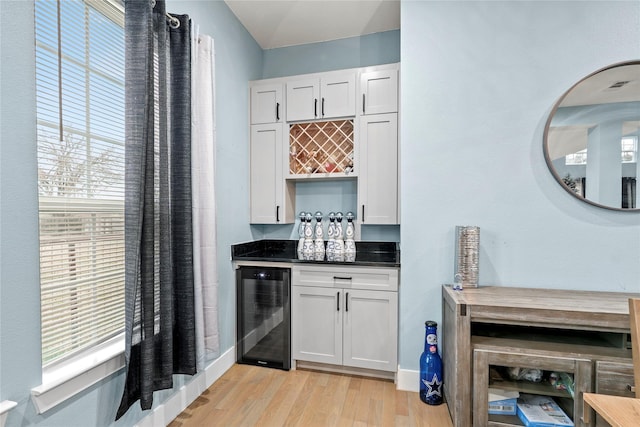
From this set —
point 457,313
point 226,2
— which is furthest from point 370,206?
point 226,2

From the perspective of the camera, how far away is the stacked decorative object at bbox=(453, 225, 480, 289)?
1.93m

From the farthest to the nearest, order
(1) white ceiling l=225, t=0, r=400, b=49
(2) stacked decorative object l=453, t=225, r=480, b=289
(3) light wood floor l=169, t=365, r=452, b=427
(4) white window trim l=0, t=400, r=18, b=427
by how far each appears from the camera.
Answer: (1) white ceiling l=225, t=0, r=400, b=49 → (2) stacked decorative object l=453, t=225, r=480, b=289 → (3) light wood floor l=169, t=365, r=452, b=427 → (4) white window trim l=0, t=400, r=18, b=427

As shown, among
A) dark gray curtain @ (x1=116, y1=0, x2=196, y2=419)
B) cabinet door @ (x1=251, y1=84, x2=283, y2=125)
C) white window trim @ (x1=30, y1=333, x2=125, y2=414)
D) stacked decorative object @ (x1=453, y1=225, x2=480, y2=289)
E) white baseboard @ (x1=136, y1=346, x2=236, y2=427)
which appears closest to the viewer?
white window trim @ (x1=30, y1=333, x2=125, y2=414)

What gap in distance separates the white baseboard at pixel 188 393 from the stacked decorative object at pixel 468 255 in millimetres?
1842

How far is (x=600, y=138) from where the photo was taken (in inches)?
74.4

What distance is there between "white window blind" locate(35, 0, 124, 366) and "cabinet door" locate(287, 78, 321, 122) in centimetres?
138

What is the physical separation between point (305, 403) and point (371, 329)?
0.67 metres

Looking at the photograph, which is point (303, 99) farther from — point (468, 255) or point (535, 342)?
point (535, 342)

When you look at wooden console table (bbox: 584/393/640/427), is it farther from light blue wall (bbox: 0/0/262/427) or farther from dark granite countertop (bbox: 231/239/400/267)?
light blue wall (bbox: 0/0/262/427)

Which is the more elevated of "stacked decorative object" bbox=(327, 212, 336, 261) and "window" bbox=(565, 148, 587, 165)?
"window" bbox=(565, 148, 587, 165)

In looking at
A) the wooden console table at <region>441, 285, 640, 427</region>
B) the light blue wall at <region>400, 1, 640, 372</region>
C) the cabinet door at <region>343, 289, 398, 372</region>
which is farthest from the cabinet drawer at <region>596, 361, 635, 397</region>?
the cabinet door at <region>343, 289, 398, 372</region>

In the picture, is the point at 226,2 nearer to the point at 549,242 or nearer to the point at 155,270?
the point at 155,270

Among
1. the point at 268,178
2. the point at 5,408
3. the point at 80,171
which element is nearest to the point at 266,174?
the point at 268,178

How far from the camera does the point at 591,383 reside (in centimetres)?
149
